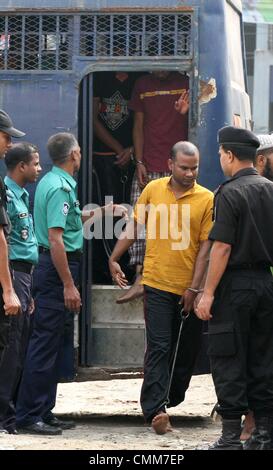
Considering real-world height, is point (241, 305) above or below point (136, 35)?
below

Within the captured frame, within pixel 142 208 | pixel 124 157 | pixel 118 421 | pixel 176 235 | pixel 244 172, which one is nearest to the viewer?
pixel 244 172

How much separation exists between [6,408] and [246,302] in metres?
1.60

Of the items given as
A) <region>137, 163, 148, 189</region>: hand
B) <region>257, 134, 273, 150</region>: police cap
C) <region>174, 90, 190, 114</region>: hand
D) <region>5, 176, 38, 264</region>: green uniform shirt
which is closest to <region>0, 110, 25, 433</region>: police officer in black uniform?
<region>5, 176, 38, 264</region>: green uniform shirt

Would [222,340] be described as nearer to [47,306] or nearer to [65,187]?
[47,306]

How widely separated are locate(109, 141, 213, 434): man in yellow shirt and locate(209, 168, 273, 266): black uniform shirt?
1057 mm

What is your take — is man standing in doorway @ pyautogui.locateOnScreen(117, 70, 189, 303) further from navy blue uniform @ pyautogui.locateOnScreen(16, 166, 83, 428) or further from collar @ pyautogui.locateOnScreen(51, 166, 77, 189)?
collar @ pyautogui.locateOnScreen(51, 166, 77, 189)

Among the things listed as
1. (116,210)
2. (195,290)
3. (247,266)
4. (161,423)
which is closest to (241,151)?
(247,266)

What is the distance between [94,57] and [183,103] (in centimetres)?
70

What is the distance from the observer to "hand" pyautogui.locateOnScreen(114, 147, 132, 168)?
9.11 meters

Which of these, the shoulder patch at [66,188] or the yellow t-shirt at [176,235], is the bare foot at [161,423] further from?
the shoulder patch at [66,188]

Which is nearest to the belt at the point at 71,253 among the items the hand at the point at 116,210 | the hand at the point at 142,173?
the hand at the point at 116,210

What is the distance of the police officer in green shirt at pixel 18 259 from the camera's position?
706 centimetres

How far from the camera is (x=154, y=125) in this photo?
8766 millimetres
